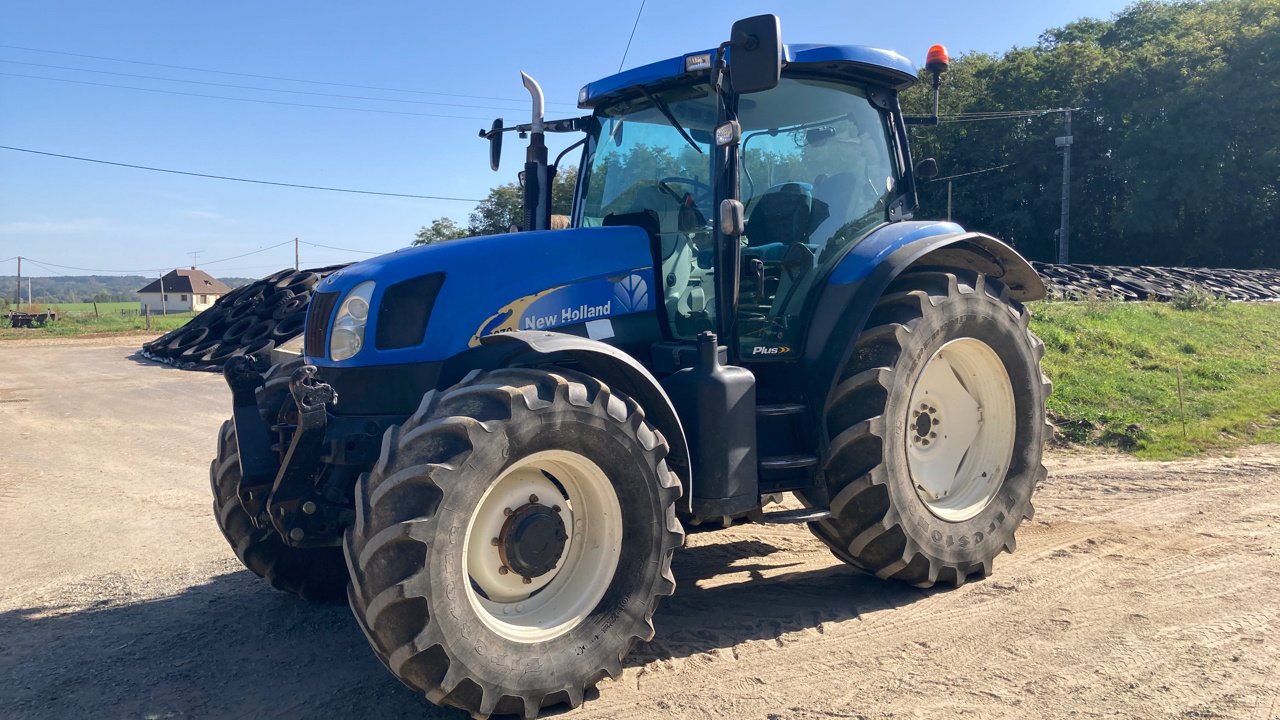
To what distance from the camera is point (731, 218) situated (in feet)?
13.2

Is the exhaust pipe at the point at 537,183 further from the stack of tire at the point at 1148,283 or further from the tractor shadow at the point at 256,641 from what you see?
the stack of tire at the point at 1148,283

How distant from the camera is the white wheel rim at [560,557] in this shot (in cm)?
339

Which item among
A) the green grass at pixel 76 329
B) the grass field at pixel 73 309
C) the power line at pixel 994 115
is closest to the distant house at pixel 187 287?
the grass field at pixel 73 309

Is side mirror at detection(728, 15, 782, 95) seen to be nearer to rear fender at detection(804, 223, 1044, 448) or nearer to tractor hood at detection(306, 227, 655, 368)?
tractor hood at detection(306, 227, 655, 368)

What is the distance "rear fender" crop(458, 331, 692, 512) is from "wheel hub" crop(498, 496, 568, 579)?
0.60 m

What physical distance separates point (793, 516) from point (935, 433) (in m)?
1.29

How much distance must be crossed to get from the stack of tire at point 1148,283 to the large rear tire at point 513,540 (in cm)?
1469

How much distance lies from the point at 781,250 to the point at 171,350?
51.3ft

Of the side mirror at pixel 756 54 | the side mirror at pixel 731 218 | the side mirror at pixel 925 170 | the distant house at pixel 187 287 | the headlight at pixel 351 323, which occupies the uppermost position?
the distant house at pixel 187 287

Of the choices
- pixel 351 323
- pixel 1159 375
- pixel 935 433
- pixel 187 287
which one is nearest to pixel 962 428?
pixel 935 433

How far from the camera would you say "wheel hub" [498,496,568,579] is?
11.2ft

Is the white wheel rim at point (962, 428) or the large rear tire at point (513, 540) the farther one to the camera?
the white wheel rim at point (962, 428)

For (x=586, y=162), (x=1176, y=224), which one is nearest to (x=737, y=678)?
(x=586, y=162)

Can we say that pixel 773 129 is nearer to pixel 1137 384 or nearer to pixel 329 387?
pixel 329 387
